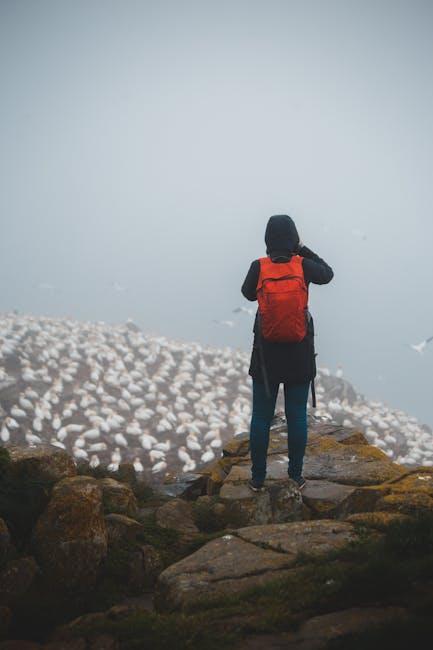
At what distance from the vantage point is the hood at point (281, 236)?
18.9 ft

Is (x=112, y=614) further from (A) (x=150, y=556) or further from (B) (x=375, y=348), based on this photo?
(B) (x=375, y=348)

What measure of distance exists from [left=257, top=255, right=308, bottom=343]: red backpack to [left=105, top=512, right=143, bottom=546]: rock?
103 inches

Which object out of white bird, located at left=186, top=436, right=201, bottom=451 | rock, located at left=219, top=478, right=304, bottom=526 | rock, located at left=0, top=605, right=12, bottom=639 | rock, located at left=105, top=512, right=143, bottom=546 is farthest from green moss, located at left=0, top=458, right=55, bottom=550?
white bird, located at left=186, top=436, right=201, bottom=451

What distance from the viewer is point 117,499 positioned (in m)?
6.29

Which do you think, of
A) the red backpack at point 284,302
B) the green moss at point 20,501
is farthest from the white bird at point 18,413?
the red backpack at point 284,302

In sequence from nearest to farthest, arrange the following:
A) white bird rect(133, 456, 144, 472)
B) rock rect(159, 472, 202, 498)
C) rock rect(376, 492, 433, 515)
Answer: rock rect(376, 492, 433, 515)
rock rect(159, 472, 202, 498)
white bird rect(133, 456, 144, 472)

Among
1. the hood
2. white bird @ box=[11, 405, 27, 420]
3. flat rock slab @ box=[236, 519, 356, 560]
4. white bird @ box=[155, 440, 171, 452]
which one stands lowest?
flat rock slab @ box=[236, 519, 356, 560]

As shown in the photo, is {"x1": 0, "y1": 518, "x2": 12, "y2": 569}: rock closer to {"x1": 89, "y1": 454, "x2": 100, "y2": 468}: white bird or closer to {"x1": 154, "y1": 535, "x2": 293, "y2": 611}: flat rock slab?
{"x1": 154, "y1": 535, "x2": 293, "y2": 611}: flat rock slab

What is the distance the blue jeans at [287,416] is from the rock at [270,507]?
0.41 meters

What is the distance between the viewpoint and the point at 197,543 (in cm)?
566

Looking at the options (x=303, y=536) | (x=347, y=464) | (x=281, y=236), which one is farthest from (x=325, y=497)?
(x=281, y=236)

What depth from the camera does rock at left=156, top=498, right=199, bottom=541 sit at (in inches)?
237

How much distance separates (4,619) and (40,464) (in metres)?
2.19

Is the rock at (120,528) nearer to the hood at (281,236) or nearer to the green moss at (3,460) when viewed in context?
the green moss at (3,460)
